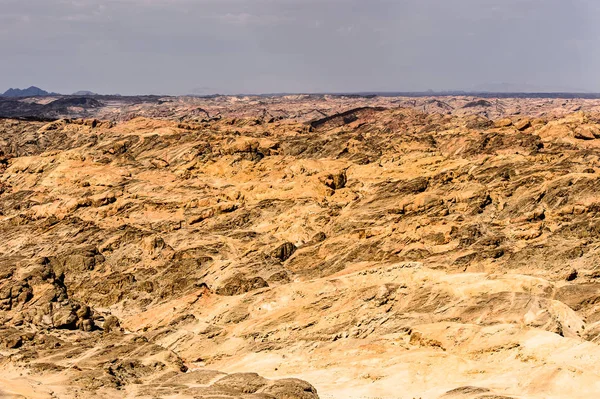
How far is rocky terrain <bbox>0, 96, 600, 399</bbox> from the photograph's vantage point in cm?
4312

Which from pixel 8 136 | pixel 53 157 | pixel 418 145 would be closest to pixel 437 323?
pixel 418 145

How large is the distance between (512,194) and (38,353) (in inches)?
2606

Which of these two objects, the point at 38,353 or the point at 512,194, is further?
the point at 512,194

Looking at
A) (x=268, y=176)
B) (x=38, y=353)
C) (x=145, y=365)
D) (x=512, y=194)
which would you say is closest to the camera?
(x=145, y=365)

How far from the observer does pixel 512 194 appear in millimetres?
81312

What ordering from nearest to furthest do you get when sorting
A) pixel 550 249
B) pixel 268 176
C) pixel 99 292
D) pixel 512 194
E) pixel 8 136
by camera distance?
pixel 550 249 → pixel 99 292 → pixel 512 194 → pixel 268 176 → pixel 8 136

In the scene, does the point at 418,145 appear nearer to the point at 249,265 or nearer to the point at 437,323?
the point at 249,265

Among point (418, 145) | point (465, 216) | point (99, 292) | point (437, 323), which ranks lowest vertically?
point (99, 292)

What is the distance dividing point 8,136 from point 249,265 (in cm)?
15778

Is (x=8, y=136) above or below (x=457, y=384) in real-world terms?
above

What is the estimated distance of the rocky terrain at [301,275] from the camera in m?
43.1

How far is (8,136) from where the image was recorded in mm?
194625

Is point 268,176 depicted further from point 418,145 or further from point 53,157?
point 53,157

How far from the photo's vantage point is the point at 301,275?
239 ft
